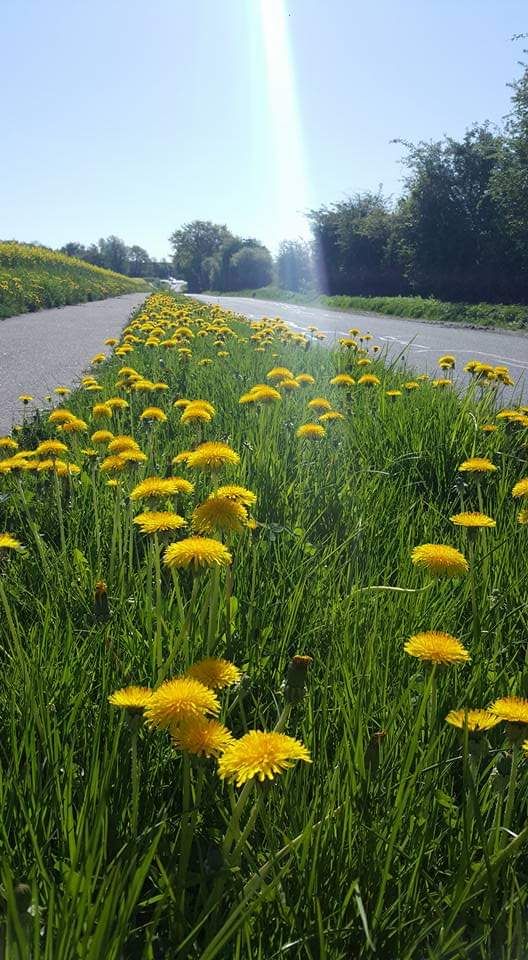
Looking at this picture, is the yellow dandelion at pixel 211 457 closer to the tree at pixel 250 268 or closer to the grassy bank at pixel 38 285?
the grassy bank at pixel 38 285

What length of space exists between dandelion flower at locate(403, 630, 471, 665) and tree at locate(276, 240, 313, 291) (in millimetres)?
56254

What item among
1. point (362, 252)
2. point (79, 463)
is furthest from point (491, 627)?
point (362, 252)

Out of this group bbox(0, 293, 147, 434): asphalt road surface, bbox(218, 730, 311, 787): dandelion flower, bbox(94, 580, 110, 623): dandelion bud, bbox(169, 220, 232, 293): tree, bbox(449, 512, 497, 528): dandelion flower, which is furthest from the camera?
bbox(169, 220, 232, 293): tree

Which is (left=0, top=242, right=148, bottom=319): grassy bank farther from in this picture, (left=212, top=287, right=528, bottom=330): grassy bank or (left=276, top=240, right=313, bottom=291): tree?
(left=276, top=240, right=313, bottom=291): tree

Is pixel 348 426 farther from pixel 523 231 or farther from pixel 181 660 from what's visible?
pixel 523 231

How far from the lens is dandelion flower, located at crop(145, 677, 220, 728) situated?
918 millimetres

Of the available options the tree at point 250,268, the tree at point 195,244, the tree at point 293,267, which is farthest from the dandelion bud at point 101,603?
the tree at point 195,244

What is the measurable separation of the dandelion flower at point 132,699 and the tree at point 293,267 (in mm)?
56397

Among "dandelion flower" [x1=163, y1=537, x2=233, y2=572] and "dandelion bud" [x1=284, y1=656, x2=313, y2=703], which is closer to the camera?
"dandelion bud" [x1=284, y1=656, x2=313, y2=703]

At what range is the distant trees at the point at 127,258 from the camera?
113250 millimetres

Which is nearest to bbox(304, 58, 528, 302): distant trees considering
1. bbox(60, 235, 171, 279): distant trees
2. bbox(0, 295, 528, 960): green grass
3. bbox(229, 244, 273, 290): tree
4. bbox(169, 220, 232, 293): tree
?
bbox(0, 295, 528, 960): green grass

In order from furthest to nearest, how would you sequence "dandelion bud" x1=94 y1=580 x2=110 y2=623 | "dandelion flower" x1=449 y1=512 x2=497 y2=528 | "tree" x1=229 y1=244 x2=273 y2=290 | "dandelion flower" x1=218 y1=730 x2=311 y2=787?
"tree" x1=229 y1=244 x2=273 y2=290, "dandelion flower" x1=449 y1=512 x2=497 y2=528, "dandelion bud" x1=94 y1=580 x2=110 y2=623, "dandelion flower" x1=218 y1=730 x2=311 y2=787

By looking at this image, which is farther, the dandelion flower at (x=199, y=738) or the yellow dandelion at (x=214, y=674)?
the yellow dandelion at (x=214, y=674)

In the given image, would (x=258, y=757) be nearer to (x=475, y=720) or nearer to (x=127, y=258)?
(x=475, y=720)
